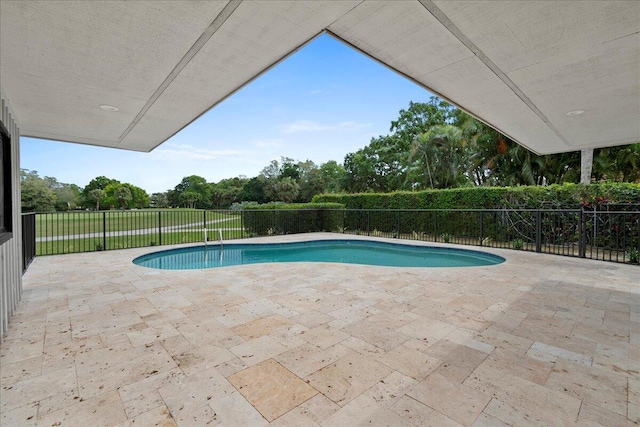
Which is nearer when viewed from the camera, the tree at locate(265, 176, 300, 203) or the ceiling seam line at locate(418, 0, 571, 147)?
the ceiling seam line at locate(418, 0, 571, 147)

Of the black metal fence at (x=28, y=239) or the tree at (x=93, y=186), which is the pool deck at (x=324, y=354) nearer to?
the black metal fence at (x=28, y=239)

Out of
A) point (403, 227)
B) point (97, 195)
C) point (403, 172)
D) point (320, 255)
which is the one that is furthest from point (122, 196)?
point (403, 227)

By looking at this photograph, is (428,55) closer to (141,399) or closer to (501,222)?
(141,399)

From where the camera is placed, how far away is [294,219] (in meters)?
10.8

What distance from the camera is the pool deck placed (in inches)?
59.6

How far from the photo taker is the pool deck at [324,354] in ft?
4.97

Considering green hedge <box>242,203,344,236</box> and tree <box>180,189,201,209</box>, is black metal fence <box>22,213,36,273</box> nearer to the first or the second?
green hedge <box>242,203,344,236</box>

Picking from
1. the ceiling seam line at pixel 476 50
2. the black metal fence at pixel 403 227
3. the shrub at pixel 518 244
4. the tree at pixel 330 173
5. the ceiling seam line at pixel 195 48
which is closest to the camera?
the ceiling seam line at pixel 195 48

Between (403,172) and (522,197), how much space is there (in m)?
13.6

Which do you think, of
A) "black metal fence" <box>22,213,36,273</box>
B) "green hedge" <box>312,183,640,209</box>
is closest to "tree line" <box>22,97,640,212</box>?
"green hedge" <box>312,183,640,209</box>

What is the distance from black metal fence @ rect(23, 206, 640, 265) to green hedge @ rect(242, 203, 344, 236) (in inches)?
1.3

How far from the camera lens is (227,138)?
26.8m

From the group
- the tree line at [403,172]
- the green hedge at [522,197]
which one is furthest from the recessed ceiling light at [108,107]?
the tree line at [403,172]

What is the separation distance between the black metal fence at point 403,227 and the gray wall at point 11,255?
195 cm
